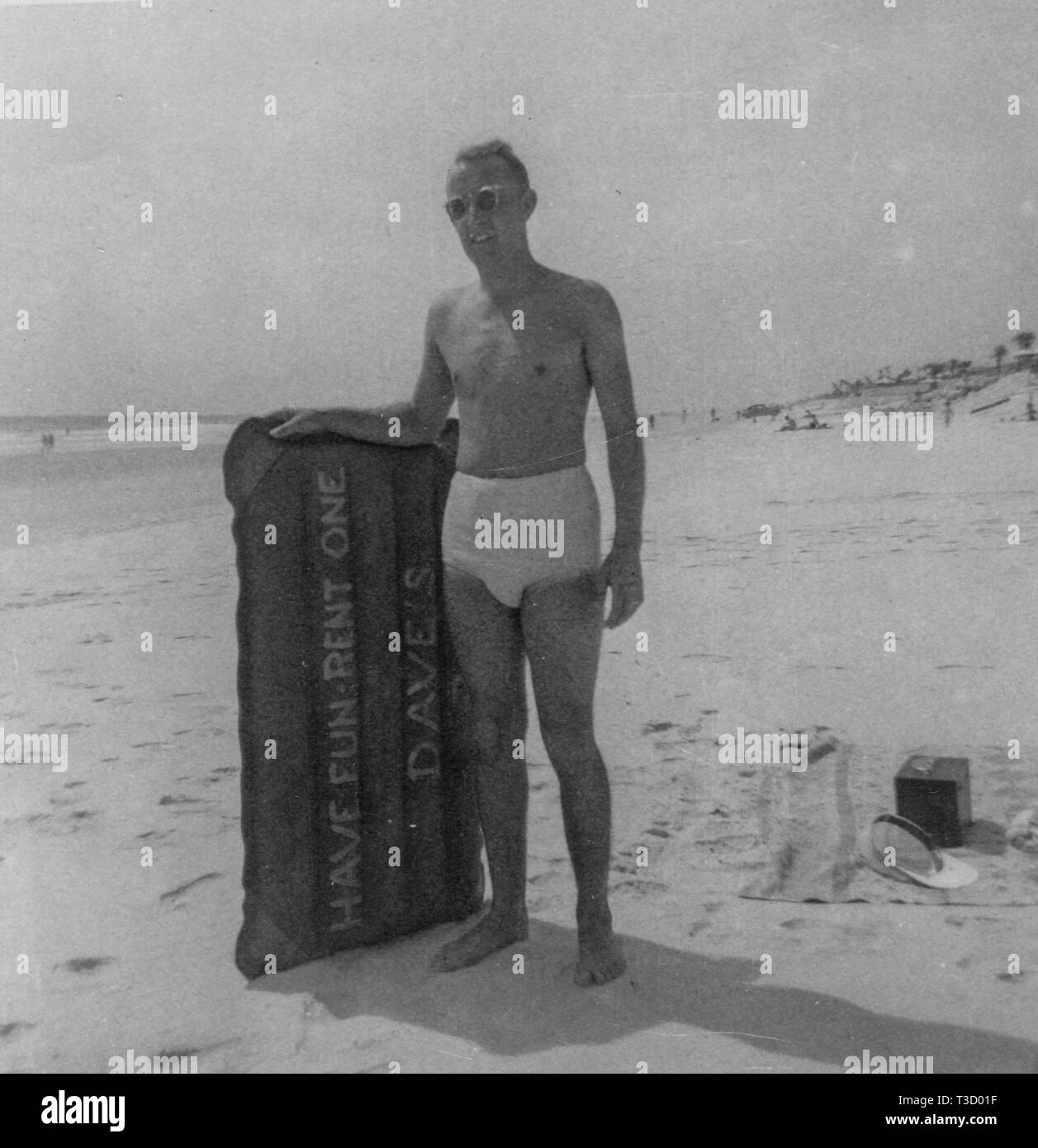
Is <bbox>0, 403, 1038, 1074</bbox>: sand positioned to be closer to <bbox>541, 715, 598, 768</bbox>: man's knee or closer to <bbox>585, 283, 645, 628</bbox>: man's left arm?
<bbox>585, 283, 645, 628</bbox>: man's left arm

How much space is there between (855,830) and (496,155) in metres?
1.96

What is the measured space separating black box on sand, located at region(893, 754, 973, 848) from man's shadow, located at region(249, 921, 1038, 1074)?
1.92 feet

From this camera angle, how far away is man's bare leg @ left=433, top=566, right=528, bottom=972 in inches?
98.1

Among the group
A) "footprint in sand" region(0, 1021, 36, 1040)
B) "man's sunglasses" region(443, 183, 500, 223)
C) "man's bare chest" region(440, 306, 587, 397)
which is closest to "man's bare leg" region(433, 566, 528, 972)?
"man's bare chest" region(440, 306, 587, 397)

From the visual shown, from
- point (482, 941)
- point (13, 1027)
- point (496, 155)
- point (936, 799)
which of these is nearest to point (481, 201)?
point (496, 155)

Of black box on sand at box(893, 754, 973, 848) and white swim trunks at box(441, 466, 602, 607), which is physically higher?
white swim trunks at box(441, 466, 602, 607)

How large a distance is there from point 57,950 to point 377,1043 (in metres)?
0.95

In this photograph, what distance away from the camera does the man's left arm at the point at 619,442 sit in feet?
7.95

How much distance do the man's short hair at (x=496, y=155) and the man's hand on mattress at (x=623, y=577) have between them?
844 millimetres

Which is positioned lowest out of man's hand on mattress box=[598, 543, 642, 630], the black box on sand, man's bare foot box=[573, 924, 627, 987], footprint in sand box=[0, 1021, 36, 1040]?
footprint in sand box=[0, 1021, 36, 1040]

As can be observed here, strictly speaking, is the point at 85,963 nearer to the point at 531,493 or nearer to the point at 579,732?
the point at 579,732

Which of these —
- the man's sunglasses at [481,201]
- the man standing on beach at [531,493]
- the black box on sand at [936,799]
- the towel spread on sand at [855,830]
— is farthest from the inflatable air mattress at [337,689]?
the black box on sand at [936,799]

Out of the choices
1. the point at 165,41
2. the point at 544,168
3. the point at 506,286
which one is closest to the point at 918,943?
the point at 506,286

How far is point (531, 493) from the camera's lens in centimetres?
243
